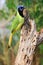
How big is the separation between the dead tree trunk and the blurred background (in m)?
0.04

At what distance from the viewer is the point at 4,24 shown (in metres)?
2.80

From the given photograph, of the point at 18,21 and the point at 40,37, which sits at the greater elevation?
the point at 18,21

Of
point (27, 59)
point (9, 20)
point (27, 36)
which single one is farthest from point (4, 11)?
point (27, 59)

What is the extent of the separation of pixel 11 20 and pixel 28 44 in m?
0.27

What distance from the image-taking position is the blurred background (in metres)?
2.78

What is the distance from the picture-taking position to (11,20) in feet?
9.15

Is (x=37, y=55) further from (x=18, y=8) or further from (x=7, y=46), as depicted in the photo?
(x=18, y=8)

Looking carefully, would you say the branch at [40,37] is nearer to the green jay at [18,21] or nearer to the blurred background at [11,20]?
the blurred background at [11,20]

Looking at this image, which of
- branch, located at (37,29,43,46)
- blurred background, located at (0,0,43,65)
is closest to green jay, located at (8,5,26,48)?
blurred background, located at (0,0,43,65)

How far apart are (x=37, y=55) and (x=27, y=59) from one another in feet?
0.36

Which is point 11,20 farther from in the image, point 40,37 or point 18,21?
point 40,37

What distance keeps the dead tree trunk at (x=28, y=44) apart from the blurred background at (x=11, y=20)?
0.15 feet

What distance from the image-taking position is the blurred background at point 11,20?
2.78 meters

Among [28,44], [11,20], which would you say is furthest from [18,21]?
[28,44]
